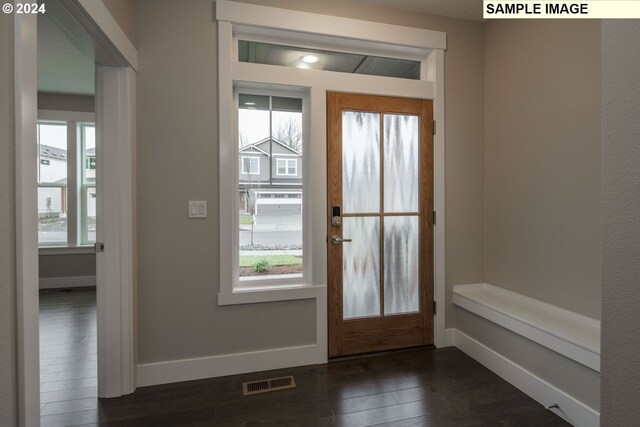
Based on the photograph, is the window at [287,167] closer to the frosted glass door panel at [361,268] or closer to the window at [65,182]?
the frosted glass door panel at [361,268]

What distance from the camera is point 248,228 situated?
2500mm

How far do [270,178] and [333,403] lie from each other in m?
1.63

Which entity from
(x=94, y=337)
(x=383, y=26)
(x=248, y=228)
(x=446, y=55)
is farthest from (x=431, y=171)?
(x=94, y=337)

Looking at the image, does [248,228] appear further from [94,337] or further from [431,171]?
[94,337]

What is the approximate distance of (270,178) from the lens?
8.29 ft

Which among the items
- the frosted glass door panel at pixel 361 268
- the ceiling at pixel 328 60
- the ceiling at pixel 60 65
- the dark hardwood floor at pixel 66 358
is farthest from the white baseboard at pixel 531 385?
the ceiling at pixel 60 65

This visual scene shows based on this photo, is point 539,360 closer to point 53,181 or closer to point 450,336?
point 450,336

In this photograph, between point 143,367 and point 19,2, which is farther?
point 143,367

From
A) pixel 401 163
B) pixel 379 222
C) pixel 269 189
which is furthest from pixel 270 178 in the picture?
pixel 401 163

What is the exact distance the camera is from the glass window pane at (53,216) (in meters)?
4.81

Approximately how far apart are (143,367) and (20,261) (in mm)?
1487

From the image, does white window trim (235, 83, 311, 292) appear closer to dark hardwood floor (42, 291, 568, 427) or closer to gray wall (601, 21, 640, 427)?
dark hardwood floor (42, 291, 568, 427)

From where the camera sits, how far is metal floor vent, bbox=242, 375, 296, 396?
209cm

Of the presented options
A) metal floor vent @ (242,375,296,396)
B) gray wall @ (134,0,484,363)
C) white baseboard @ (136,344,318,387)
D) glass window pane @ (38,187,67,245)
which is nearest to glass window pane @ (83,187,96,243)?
glass window pane @ (38,187,67,245)
